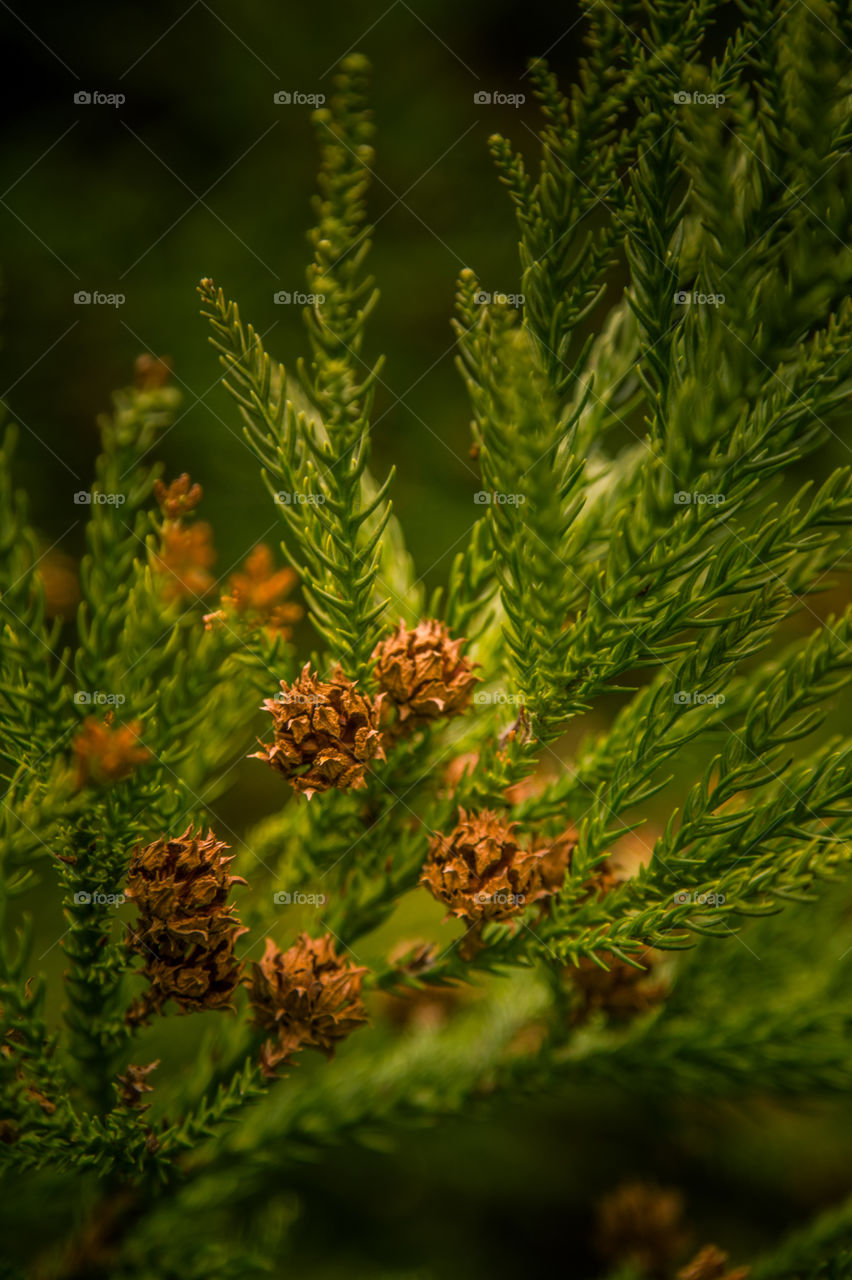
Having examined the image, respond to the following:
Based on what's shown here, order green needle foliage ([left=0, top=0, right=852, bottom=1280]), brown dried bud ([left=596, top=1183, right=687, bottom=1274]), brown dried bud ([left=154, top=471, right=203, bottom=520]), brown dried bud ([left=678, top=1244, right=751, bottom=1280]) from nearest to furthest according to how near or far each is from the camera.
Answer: green needle foliage ([left=0, top=0, right=852, bottom=1280]), brown dried bud ([left=154, top=471, right=203, bottom=520]), brown dried bud ([left=678, top=1244, right=751, bottom=1280]), brown dried bud ([left=596, top=1183, right=687, bottom=1274])

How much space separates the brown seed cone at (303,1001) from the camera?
2.22 ft

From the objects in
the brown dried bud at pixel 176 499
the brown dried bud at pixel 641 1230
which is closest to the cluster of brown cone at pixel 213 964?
the brown dried bud at pixel 176 499

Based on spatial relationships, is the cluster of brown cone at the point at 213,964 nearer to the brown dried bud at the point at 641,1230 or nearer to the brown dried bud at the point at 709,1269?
the brown dried bud at the point at 709,1269

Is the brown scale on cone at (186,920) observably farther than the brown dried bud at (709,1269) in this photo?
No

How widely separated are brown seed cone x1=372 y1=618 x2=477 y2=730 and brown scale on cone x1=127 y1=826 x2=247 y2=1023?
175mm

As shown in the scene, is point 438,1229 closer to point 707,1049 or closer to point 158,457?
point 707,1049

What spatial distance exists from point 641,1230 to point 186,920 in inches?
32.3

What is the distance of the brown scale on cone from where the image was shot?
24.2 inches

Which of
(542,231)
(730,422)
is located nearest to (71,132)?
(542,231)

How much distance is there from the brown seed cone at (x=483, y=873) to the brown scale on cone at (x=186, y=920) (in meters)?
0.16

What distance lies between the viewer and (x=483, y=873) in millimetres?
652

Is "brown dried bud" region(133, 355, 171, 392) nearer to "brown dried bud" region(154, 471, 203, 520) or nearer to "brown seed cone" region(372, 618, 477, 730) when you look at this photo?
"brown dried bud" region(154, 471, 203, 520)

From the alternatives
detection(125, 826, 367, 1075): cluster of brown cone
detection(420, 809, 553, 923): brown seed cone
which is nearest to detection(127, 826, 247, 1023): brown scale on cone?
detection(125, 826, 367, 1075): cluster of brown cone

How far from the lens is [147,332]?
5.69 feet
